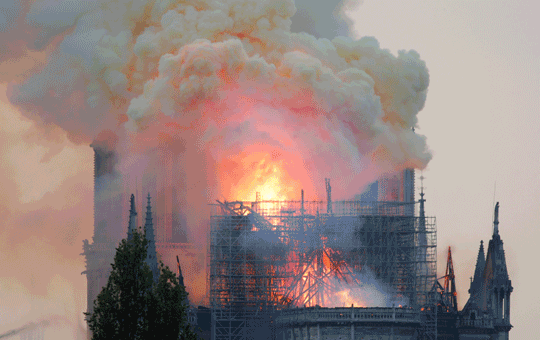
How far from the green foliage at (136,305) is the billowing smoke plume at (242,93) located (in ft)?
184

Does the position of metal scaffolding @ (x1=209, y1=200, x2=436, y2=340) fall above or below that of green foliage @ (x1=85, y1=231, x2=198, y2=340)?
above

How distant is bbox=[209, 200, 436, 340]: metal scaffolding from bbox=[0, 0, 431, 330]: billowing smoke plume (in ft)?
26.6

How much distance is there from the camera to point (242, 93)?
140625 mm

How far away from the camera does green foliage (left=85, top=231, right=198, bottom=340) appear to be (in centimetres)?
8131

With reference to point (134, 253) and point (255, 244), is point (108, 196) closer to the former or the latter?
point (255, 244)

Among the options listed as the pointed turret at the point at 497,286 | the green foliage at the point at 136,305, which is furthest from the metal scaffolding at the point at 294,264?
the green foliage at the point at 136,305

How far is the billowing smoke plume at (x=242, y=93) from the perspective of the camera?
5482 inches

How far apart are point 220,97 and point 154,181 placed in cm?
1804

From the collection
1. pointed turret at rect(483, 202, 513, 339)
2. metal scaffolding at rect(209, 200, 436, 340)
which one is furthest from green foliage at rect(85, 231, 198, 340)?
pointed turret at rect(483, 202, 513, 339)

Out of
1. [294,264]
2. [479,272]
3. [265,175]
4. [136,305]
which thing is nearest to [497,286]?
[479,272]

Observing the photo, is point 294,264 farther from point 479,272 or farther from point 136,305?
point 136,305

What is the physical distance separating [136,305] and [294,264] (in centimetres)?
4938

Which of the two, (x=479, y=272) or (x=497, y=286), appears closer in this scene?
(x=497, y=286)

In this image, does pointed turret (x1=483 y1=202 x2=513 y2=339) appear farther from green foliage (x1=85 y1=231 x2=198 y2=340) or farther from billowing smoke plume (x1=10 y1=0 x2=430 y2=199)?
green foliage (x1=85 y1=231 x2=198 y2=340)
